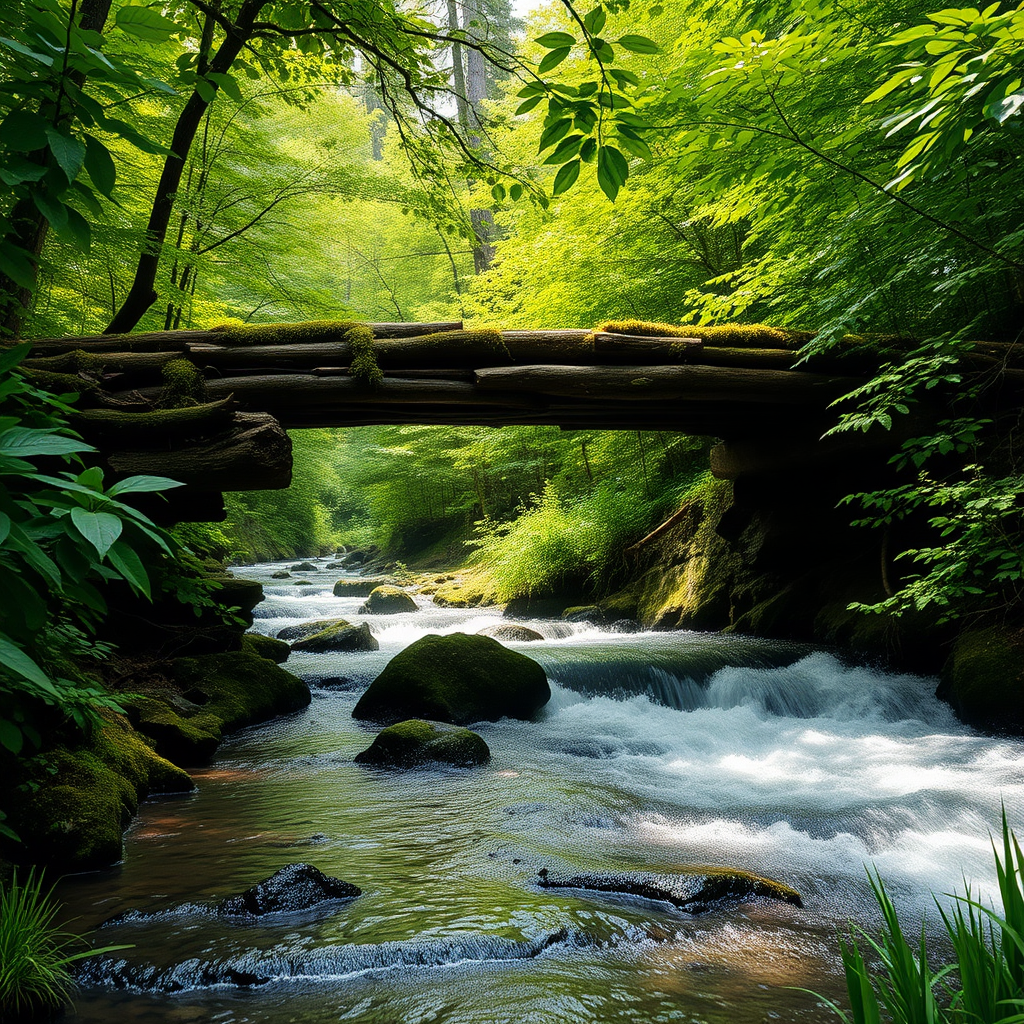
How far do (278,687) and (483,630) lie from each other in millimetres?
4598

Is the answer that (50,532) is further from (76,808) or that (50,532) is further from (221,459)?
(221,459)

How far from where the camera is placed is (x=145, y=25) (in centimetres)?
144

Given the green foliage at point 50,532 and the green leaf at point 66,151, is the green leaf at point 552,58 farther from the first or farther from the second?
the green foliage at point 50,532

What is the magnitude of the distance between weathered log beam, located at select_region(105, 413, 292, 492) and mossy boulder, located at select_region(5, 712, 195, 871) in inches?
67.9

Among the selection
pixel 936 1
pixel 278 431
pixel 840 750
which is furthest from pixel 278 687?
pixel 936 1

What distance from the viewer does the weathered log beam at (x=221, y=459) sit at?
4551 millimetres

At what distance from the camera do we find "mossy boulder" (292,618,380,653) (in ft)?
34.2

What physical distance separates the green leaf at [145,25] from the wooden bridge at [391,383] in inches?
131

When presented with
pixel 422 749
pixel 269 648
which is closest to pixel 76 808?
pixel 422 749

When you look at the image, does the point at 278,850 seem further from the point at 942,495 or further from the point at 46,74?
Answer: the point at 942,495

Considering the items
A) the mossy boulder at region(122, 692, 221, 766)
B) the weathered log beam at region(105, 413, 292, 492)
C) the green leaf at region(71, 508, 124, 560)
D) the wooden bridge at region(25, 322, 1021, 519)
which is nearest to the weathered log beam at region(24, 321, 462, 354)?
the wooden bridge at region(25, 322, 1021, 519)

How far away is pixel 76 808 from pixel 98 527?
3.19 m

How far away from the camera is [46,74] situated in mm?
1544

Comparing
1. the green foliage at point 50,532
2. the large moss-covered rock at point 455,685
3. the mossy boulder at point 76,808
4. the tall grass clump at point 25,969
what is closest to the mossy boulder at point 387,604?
the large moss-covered rock at point 455,685
